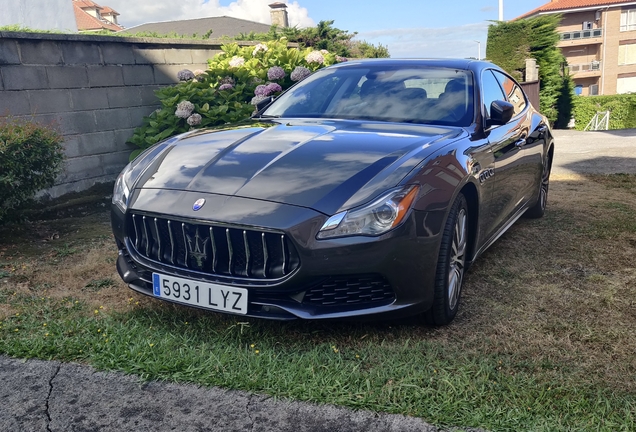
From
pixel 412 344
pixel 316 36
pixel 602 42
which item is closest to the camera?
pixel 412 344

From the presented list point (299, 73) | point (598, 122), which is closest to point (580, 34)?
point (598, 122)

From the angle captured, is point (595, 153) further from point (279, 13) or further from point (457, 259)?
point (279, 13)

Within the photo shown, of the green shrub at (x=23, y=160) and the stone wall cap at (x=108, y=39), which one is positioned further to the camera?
the stone wall cap at (x=108, y=39)

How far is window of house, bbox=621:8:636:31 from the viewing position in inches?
1779

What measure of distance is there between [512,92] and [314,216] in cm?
301

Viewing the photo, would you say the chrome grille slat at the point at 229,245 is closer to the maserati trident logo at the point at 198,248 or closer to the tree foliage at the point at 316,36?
the maserati trident logo at the point at 198,248

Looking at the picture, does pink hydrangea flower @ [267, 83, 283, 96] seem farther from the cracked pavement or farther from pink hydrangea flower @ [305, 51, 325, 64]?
the cracked pavement

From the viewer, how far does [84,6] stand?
63.5m

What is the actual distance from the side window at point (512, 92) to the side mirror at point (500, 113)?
802 mm

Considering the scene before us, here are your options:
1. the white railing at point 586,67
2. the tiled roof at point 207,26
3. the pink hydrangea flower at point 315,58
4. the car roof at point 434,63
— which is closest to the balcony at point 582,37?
the white railing at point 586,67

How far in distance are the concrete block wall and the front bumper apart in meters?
3.77

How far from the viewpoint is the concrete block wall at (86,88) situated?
226 inches

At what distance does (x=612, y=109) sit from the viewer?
92.6 ft

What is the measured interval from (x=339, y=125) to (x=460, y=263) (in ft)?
3.60
